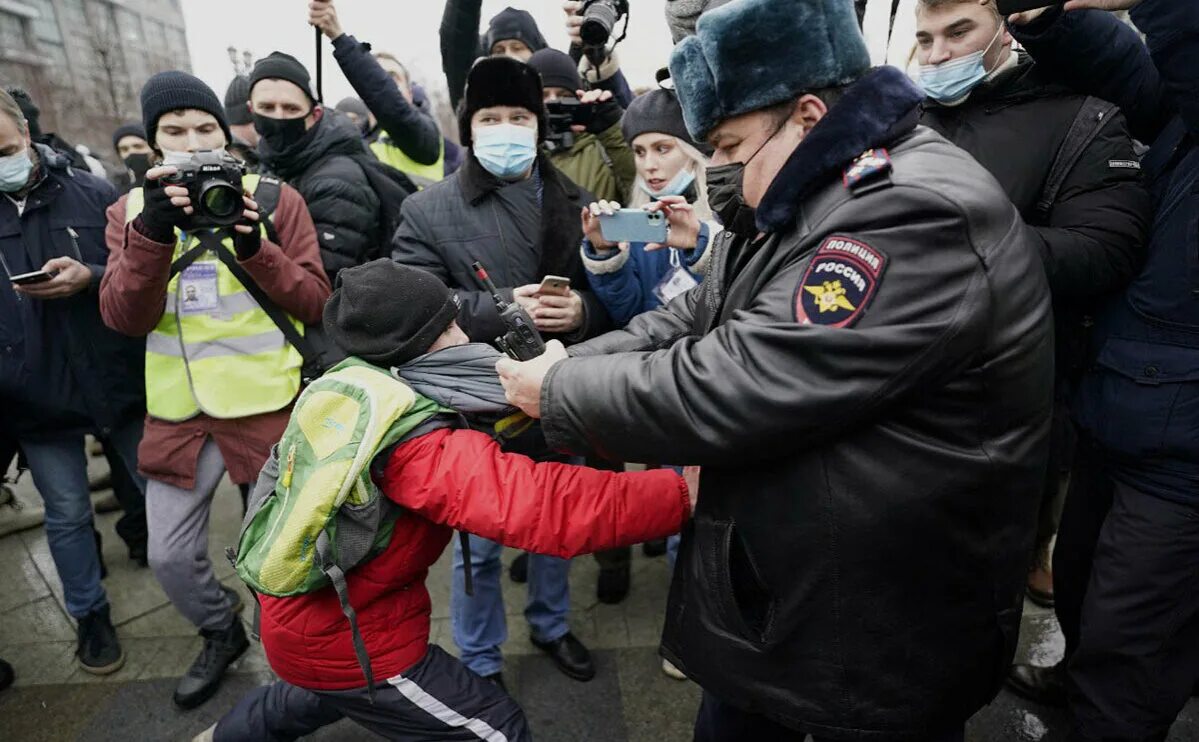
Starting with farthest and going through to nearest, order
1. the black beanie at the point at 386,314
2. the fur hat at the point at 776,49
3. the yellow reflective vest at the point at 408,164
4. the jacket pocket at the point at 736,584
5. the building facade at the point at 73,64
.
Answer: the building facade at the point at 73,64 < the yellow reflective vest at the point at 408,164 < the black beanie at the point at 386,314 < the jacket pocket at the point at 736,584 < the fur hat at the point at 776,49

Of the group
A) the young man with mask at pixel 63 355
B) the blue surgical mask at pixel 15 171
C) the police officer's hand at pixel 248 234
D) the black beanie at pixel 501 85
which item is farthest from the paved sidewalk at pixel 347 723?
the black beanie at pixel 501 85

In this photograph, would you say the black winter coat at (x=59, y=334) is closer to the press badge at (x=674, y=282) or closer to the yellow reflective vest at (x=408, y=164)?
the yellow reflective vest at (x=408, y=164)

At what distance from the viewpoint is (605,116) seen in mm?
3242

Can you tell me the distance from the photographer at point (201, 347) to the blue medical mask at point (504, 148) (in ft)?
2.55

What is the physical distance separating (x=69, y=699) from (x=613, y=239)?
8.80 ft

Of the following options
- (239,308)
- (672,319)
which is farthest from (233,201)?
(672,319)

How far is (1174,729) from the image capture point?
243 cm

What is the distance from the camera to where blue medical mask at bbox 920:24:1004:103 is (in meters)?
2.19

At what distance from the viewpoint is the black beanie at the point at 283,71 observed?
125 inches

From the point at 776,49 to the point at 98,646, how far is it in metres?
3.31

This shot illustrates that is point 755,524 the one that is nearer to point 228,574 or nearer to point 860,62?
point 860,62

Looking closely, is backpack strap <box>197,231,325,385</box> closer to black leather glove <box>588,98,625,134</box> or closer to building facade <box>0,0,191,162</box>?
black leather glove <box>588,98,625,134</box>

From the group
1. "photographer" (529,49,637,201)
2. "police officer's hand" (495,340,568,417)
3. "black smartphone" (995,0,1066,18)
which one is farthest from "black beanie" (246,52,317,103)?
"black smartphone" (995,0,1066,18)

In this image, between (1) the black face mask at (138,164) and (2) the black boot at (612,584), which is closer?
(2) the black boot at (612,584)
